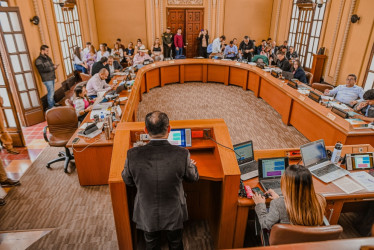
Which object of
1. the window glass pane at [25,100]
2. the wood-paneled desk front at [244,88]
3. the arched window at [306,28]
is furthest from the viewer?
the arched window at [306,28]

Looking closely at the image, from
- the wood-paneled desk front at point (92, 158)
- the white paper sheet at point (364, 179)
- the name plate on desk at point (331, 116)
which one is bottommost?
the wood-paneled desk front at point (92, 158)

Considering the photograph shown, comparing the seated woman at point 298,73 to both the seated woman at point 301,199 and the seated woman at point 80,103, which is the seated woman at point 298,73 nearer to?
the seated woman at point 80,103

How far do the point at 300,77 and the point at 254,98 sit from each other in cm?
139

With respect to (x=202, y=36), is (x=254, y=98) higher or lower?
lower

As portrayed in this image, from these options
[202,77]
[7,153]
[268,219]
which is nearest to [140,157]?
[268,219]

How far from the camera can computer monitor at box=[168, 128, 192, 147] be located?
2.62 metres

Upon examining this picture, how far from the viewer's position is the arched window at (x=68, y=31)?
772 centimetres

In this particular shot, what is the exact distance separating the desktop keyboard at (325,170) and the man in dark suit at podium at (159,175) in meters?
1.54

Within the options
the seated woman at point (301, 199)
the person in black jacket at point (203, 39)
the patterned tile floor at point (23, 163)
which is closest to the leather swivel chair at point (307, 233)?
the seated woman at point (301, 199)

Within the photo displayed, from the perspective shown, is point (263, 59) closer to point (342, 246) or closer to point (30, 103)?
point (30, 103)

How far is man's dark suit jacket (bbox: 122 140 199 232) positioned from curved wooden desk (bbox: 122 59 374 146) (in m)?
2.28

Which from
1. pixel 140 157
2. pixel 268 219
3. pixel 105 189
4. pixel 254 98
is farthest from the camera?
pixel 254 98

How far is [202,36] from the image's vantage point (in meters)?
10.8

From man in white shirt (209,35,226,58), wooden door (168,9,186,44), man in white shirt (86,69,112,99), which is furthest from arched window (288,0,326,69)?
man in white shirt (86,69,112,99)
